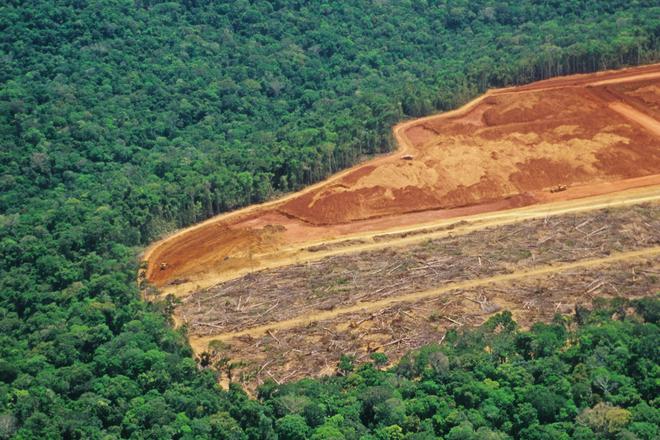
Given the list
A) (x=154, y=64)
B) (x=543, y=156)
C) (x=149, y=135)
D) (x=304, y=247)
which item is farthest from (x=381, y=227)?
(x=154, y=64)

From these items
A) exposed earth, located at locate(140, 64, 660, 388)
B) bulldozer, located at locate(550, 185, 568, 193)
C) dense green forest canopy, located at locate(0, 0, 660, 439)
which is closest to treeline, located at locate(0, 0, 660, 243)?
dense green forest canopy, located at locate(0, 0, 660, 439)

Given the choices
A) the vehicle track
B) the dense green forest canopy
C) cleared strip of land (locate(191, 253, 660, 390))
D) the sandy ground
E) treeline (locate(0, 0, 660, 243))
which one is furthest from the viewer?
treeline (locate(0, 0, 660, 243))

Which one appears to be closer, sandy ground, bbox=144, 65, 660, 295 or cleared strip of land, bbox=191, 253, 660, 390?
cleared strip of land, bbox=191, 253, 660, 390

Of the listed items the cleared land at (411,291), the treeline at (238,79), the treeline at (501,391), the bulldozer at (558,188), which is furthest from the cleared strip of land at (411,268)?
the treeline at (238,79)

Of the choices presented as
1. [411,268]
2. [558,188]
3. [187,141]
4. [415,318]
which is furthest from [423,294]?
[187,141]

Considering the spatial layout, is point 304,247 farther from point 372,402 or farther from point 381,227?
point 372,402

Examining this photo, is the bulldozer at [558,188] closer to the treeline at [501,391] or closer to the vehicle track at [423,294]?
the vehicle track at [423,294]

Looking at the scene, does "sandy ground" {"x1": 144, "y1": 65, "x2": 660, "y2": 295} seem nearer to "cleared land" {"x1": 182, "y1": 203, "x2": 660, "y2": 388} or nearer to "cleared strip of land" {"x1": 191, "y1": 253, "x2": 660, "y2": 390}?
"cleared land" {"x1": 182, "y1": 203, "x2": 660, "y2": 388}
